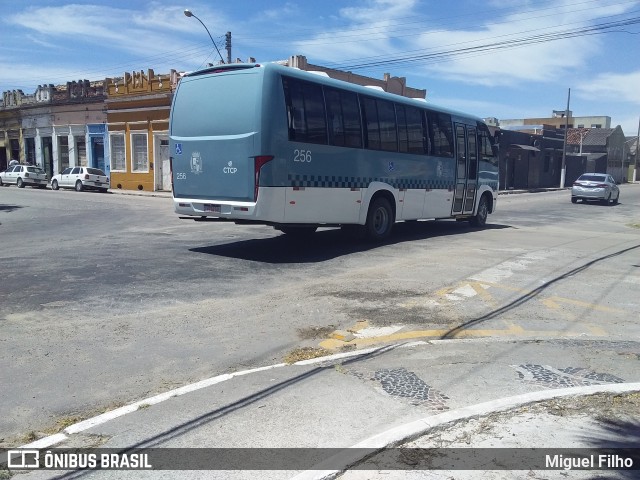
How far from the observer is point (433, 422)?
420 cm

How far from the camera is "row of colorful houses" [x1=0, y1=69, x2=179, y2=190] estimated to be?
35.8 m

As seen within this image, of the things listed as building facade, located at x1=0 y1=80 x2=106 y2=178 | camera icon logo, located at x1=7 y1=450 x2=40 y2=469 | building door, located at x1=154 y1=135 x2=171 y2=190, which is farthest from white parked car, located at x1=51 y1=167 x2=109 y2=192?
camera icon logo, located at x1=7 y1=450 x2=40 y2=469

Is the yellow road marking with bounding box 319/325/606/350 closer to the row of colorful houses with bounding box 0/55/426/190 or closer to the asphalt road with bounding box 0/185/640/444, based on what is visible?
the asphalt road with bounding box 0/185/640/444

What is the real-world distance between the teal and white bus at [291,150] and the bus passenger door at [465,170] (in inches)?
88.4

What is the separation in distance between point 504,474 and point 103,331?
4.45 metres

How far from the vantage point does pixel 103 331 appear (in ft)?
20.7

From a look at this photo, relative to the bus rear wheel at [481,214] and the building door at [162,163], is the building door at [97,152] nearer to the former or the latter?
the building door at [162,163]

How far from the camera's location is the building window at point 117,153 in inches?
1501

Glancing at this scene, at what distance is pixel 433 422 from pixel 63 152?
44.0 m

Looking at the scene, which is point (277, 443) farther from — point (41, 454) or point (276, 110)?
point (276, 110)

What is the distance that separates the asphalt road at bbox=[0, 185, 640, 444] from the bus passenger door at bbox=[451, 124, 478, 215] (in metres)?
1.93

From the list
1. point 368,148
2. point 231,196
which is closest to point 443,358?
point 231,196

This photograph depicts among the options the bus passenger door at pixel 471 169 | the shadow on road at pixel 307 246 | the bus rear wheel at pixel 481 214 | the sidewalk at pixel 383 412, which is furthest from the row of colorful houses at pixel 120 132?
the sidewalk at pixel 383 412

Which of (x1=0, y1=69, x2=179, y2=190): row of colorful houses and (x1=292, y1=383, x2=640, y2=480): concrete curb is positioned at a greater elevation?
(x1=0, y1=69, x2=179, y2=190): row of colorful houses
